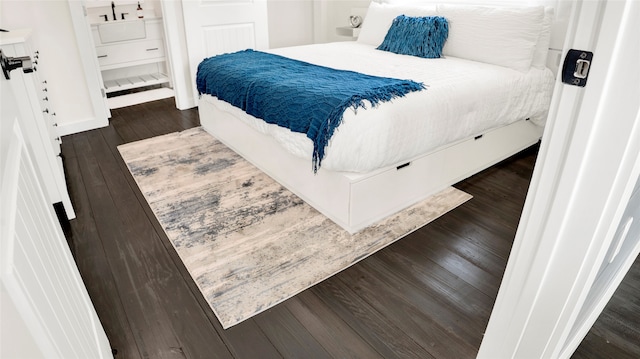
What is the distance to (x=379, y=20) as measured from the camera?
355 cm

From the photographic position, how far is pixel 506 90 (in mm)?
2461

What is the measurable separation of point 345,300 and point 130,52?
4.18 meters

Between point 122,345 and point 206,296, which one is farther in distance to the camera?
point 206,296

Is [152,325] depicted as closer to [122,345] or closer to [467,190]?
[122,345]

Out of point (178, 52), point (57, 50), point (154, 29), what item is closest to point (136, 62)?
point (154, 29)

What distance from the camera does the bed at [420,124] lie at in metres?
1.94

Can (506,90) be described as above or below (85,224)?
above

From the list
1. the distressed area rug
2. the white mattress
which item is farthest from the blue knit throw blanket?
the distressed area rug

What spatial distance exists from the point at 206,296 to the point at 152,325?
0.23 m

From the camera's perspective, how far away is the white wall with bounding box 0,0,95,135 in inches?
116

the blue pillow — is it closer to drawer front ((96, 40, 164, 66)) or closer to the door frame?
the door frame

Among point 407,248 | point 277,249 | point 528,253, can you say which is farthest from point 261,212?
point 528,253

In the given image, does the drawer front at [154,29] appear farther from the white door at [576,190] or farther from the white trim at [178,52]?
the white door at [576,190]

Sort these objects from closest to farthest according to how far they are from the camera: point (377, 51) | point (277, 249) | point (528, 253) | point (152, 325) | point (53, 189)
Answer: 1. point (528, 253)
2. point (152, 325)
3. point (277, 249)
4. point (53, 189)
5. point (377, 51)
